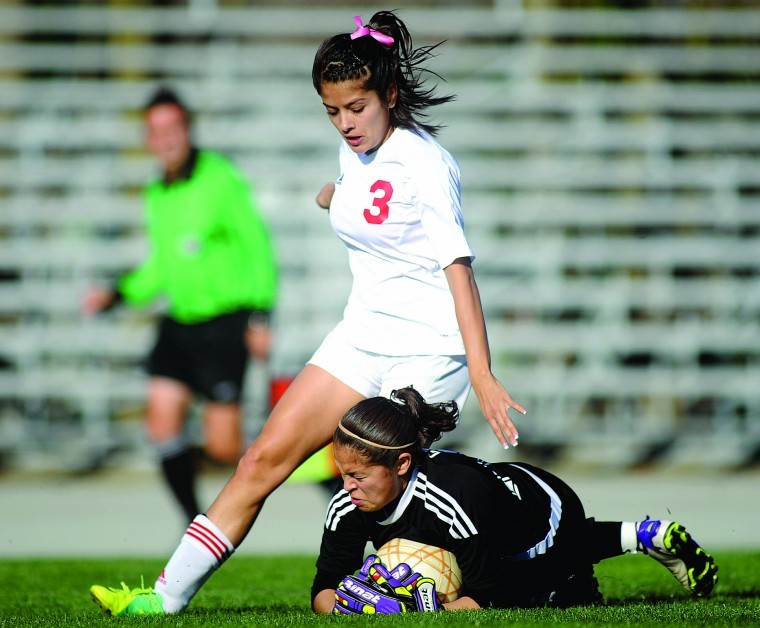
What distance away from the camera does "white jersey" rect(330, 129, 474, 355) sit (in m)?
4.40

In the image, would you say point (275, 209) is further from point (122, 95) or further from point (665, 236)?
point (665, 236)

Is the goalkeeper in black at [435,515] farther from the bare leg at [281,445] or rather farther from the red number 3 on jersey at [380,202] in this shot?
the red number 3 on jersey at [380,202]

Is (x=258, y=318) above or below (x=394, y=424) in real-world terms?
below

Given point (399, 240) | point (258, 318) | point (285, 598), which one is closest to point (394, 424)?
point (399, 240)

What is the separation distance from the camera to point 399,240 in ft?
14.7

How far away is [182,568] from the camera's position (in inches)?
177

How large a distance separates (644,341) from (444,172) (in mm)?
8016

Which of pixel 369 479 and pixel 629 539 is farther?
pixel 629 539

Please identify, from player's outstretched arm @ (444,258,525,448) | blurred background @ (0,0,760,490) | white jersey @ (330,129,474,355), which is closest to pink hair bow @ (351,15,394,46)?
white jersey @ (330,129,474,355)

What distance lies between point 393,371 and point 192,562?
1.00 meters

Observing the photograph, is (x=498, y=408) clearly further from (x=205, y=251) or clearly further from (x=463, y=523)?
(x=205, y=251)

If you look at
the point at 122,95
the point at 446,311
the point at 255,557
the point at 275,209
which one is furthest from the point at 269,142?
the point at 446,311

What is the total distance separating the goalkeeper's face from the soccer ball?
172 millimetres

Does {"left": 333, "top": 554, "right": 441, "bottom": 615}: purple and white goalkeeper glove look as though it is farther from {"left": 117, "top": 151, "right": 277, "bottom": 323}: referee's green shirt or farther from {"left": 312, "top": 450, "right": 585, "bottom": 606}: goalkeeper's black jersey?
{"left": 117, "top": 151, "right": 277, "bottom": 323}: referee's green shirt
